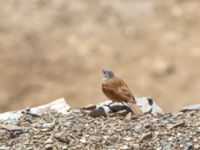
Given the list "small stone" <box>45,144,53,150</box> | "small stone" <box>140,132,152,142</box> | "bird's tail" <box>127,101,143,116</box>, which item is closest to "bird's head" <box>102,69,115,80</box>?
"bird's tail" <box>127,101,143,116</box>

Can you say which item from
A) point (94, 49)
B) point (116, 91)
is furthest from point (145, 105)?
point (94, 49)

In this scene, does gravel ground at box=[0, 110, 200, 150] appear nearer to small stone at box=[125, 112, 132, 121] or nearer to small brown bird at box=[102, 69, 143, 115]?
small stone at box=[125, 112, 132, 121]

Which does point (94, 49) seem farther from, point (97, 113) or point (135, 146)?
point (135, 146)

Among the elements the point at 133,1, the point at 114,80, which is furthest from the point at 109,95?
the point at 133,1

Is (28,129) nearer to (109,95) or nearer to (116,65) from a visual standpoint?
(109,95)

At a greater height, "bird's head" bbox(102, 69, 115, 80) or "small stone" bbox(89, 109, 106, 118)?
"bird's head" bbox(102, 69, 115, 80)

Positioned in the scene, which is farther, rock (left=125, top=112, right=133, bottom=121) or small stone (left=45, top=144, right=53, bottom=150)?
rock (left=125, top=112, right=133, bottom=121)

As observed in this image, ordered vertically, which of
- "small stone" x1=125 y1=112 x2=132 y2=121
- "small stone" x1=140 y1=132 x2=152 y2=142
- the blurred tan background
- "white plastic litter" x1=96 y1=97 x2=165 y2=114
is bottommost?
"small stone" x1=140 y1=132 x2=152 y2=142
